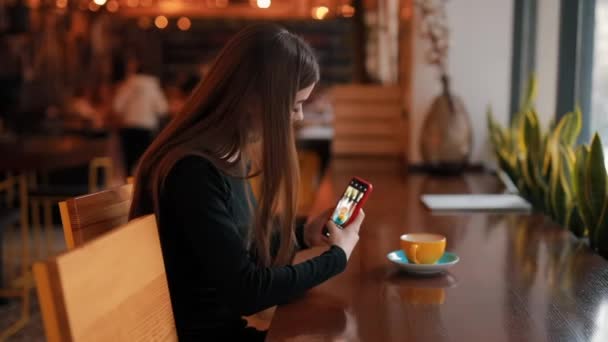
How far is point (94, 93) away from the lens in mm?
9125

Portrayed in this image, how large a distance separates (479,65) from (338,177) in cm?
74

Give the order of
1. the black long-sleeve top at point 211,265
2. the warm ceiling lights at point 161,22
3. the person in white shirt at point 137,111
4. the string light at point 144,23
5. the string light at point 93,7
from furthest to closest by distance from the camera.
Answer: the warm ceiling lights at point 161,22
the string light at point 144,23
the string light at point 93,7
the person in white shirt at point 137,111
the black long-sleeve top at point 211,265

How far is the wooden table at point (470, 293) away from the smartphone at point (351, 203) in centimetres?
10

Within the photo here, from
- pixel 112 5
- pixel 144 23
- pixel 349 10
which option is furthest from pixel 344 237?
pixel 144 23

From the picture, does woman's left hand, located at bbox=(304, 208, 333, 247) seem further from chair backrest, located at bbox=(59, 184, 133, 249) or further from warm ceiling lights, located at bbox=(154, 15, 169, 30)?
warm ceiling lights, located at bbox=(154, 15, 169, 30)

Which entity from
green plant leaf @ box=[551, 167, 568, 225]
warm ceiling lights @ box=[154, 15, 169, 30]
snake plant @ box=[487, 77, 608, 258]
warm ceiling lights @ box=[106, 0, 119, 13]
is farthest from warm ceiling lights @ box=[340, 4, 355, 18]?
warm ceiling lights @ box=[154, 15, 169, 30]

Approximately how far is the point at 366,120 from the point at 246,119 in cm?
233

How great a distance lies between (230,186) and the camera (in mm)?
1241

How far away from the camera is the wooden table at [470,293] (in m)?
1.00

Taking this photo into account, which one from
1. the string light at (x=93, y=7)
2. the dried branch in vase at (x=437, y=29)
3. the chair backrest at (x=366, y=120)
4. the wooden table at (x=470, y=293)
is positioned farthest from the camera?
the string light at (x=93, y=7)

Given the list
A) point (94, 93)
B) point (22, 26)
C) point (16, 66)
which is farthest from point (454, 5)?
point (94, 93)

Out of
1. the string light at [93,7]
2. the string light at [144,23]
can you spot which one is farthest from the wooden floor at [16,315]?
the string light at [144,23]

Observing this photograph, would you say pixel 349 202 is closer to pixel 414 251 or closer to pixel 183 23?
pixel 414 251

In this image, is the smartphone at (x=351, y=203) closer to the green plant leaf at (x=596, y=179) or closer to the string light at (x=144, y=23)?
the green plant leaf at (x=596, y=179)
